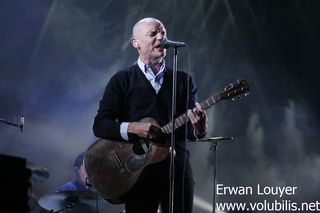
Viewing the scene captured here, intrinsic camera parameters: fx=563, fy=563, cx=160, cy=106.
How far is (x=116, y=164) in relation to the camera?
4.36m

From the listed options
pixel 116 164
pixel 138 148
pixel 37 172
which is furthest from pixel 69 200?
pixel 138 148

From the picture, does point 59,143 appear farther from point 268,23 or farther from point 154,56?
point 154,56

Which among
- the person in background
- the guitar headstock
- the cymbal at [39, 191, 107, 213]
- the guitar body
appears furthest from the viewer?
the person in background

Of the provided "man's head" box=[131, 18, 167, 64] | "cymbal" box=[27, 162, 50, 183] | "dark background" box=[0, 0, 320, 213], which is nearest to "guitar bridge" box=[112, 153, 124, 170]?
"man's head" box=[131, 18, 167, 64]

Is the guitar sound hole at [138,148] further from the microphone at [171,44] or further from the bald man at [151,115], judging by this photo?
the microphone at [171,44]

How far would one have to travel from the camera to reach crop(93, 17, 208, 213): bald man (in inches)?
159

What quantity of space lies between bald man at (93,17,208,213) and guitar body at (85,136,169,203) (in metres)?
0.05

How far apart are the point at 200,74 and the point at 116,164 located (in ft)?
12.0

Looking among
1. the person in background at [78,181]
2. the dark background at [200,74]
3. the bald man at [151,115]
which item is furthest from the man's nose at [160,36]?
the dark background at [200,74]

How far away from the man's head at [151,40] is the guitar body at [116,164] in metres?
0.68

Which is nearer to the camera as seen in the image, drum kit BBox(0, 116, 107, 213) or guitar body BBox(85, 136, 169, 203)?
guitar body BBox(85, 136, 169, 203)

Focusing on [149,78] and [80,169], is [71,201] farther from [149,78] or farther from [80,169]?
[149,78]

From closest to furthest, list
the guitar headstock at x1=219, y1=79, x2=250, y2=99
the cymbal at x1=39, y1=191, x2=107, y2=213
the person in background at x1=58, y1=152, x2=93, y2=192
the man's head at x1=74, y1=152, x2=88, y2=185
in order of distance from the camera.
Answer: the guitar headstock at x1=219, y1=79, x2=250, y2=99
the cymbal at x1=39, y1=191, x2=107, y2=213
the person in background at x1=58, y1=152, x2=93, y2=192
the man's head at x1=74, y1=152, x2=88, y2=185

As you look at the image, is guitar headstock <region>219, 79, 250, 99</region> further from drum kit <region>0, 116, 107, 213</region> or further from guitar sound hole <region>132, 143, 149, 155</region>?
drum kit <region>0, 116, 107, 213</region>
